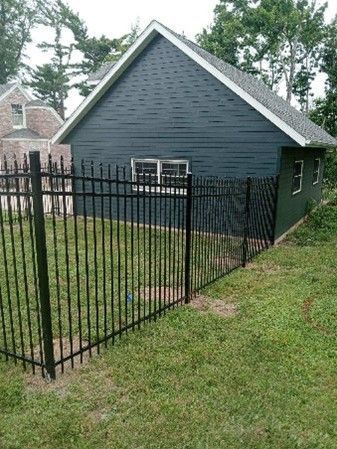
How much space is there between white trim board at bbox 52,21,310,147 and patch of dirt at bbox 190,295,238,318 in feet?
17.5

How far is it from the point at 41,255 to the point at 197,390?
2144 millimetres

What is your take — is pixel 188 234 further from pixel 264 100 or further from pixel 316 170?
pixel 316 170

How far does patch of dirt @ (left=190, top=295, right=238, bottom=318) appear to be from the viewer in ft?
19.2

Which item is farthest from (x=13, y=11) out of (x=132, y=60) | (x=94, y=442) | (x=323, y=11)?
(x=94, y=442)

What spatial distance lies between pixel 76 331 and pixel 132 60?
9.66 metres

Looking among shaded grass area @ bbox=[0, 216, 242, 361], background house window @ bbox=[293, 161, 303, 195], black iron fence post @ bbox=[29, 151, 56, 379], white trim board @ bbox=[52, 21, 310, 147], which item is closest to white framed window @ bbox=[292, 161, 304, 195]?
background house window @ bbox=[293, 161, 303, 195]

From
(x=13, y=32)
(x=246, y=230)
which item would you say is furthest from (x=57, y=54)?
(x=246, y=230)

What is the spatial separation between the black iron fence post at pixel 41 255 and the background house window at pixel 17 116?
2725 cm

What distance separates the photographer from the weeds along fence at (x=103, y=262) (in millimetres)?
3791

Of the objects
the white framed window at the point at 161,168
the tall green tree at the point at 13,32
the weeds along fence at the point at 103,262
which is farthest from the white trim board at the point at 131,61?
the tall green tree at the point at 13,32

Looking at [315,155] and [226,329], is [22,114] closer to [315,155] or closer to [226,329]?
[315,155]

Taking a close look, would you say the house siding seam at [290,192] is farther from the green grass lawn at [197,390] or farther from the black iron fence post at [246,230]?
the green grass lawn at [197,390]

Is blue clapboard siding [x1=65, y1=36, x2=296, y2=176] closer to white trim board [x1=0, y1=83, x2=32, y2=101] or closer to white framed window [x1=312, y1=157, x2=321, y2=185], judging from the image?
white framed window [x1=312, y1=157, x2=321, y2=185]

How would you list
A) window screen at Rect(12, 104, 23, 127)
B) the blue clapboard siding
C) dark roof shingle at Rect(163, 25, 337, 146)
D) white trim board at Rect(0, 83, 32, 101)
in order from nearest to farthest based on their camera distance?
dark roof shingle at Rect(163, 25, 337, 146) → the blue clapboard siding → white trim board at Rect(0, 83, 32, 101) → window screen at Rect(12, 104, 23, 127)
